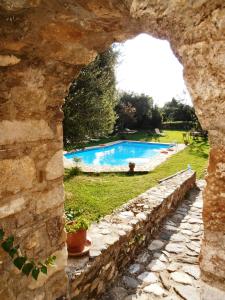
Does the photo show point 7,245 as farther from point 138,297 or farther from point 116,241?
point 138,297

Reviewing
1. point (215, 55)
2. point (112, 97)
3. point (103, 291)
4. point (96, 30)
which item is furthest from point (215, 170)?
point (112, 97)

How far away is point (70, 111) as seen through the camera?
8.46 metres

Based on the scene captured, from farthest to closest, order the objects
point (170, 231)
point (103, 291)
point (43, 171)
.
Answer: point (170, 231) < point (103, 291) < point (43, 171)

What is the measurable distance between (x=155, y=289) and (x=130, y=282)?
364 mm

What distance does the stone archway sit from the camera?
1240 millimetres

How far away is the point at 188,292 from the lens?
374 cm

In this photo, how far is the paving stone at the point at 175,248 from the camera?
491 centimetres

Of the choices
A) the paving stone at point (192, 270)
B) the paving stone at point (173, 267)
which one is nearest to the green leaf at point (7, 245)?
the paving stone at point (173, 267)

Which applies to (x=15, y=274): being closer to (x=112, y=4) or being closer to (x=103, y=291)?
(x=103, y=291)

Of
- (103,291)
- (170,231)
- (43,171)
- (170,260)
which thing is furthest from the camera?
(170,231)

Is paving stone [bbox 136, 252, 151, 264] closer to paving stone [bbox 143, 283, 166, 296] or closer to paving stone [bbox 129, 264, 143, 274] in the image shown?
paving stone [bbox 129, 264, 143, 274]

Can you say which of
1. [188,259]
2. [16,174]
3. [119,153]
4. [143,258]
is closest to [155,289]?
[143,258]

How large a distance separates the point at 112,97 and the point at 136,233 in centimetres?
681

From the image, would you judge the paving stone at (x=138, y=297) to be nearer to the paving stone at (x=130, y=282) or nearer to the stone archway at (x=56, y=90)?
the paving stone at (x=130, y=282)
